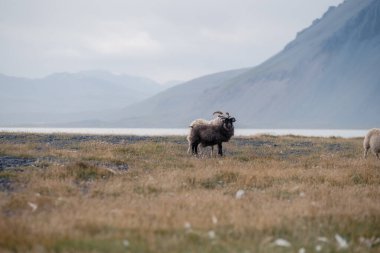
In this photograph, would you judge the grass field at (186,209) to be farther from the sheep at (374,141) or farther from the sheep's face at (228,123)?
the sheep at (374,141)

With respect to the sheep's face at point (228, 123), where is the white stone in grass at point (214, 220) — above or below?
below

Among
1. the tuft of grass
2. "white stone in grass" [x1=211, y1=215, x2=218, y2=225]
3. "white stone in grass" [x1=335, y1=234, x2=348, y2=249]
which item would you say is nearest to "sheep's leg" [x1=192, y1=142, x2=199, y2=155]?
Answer: the tuft of grass

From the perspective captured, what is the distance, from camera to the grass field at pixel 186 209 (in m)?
9.41

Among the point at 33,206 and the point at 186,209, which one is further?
the point at 186,209

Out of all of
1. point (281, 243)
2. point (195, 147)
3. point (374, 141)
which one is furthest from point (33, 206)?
point (374, 141)

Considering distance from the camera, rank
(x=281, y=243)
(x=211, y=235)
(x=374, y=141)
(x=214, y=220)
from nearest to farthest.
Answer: (x=281, y=243), (x=211, y=235), (x=214, y=220), (x=374, y=141)

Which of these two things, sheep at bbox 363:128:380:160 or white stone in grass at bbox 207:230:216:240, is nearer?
white stone in grass at bbox 207:230:216:240

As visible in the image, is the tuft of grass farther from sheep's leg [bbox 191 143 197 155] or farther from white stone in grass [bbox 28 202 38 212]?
sheep's leg [bbox 191 143 197 155]

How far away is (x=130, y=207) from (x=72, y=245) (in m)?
2.95

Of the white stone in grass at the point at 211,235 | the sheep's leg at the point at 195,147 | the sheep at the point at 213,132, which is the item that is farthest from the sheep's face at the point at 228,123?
the white stone in grass at the point at 211,235

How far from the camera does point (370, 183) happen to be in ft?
58.5

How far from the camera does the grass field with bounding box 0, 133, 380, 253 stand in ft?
30.9

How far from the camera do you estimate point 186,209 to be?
1203 cm

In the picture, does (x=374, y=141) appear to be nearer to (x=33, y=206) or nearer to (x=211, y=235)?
(x=211, y=235)
